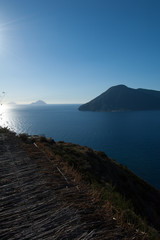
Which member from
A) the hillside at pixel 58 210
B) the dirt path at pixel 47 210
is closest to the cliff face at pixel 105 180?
the hillside at pixel 58 210

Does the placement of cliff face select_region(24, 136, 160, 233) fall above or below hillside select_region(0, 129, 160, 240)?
below

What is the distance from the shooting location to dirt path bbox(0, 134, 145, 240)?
2926 mm

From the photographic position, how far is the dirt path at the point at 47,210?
2926 millimetres

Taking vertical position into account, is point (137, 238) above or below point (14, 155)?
below

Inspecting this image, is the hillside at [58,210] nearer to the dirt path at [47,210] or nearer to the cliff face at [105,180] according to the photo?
the dirt path at [47,210]

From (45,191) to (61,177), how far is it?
1001 mm

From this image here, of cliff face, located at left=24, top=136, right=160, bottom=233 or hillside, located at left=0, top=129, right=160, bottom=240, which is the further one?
cliff face, located at left=24, top=136, right=160, bottom=233

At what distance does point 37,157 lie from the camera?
23.9ft

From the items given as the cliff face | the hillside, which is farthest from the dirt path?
the cliff face

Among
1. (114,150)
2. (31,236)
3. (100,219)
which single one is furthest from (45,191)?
(114,150)

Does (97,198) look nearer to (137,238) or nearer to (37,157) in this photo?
(137,238)

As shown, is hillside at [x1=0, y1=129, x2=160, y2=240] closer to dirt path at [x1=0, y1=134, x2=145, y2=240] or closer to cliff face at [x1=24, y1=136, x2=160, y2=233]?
dirt path at [x1=0, y1=134, x2=145, y2=240]

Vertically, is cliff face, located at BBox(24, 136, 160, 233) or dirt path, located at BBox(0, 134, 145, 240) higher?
dirt path, located at BBox(0, 134, 145, 240)

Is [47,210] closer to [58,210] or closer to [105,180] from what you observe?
[58,210]
